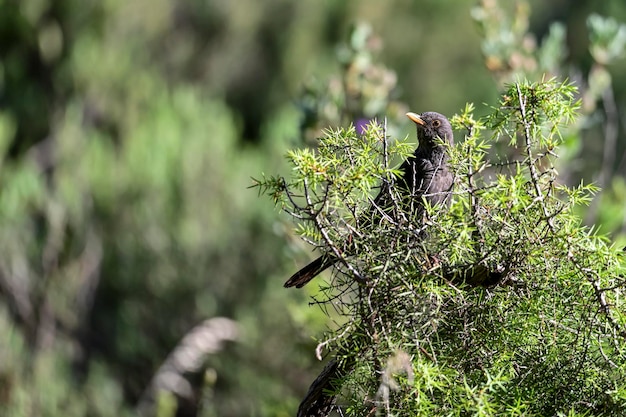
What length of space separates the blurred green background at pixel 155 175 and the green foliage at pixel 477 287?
11.4ft

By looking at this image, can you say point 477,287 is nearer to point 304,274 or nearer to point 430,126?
point 304,274

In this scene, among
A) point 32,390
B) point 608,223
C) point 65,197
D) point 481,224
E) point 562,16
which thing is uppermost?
point 562,16

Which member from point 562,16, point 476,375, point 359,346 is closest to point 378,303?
point 359,346

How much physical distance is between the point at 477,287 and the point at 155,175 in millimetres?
8014

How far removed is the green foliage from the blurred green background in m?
3.47

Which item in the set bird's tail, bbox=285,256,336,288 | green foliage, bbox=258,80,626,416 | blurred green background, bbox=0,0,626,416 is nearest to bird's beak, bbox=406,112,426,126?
bird's tail, bbox=285,256,336,288

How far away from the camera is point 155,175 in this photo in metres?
9.77

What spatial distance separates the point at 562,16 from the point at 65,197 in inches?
398

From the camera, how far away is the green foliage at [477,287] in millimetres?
1941

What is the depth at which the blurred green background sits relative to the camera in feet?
28.0

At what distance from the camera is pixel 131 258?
1000 centimetres

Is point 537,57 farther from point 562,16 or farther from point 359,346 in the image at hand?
point 562,16

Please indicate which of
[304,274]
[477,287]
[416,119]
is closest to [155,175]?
[416,119]

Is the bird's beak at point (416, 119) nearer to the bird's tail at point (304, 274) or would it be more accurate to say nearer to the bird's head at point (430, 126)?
the bird's head at point (430, 126)
